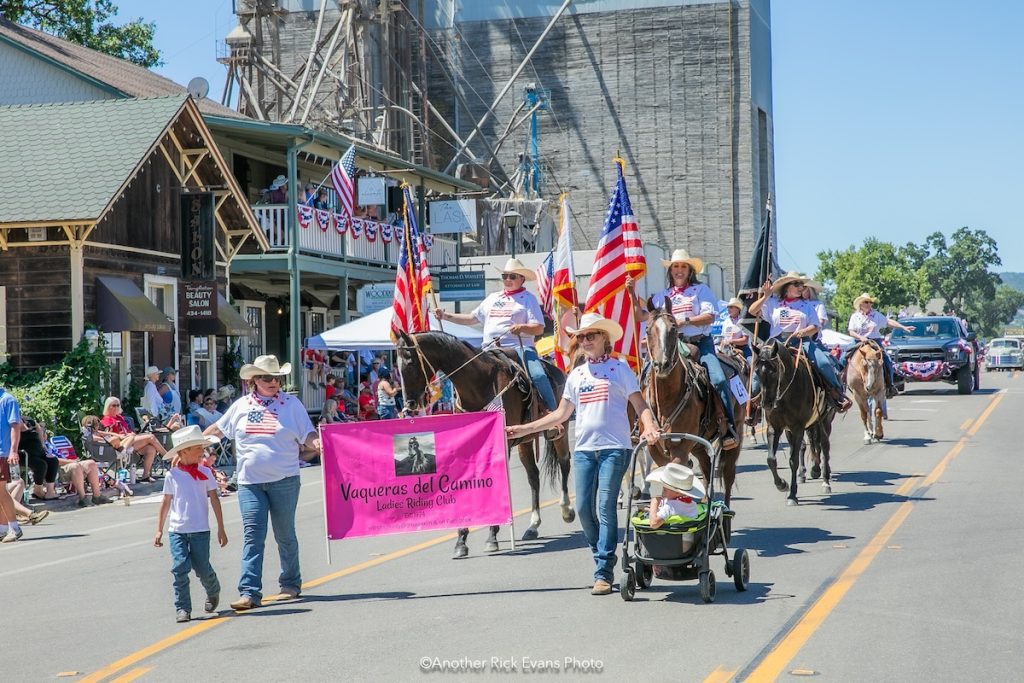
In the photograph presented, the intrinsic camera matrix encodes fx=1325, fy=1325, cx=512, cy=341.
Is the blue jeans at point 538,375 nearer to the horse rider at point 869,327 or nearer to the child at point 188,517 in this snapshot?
the child at point 188,517

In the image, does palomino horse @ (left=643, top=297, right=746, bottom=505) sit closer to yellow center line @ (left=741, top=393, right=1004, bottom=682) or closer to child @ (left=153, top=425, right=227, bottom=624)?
yellow center line @ (left=741, top=393, right=1004, bottom=682)

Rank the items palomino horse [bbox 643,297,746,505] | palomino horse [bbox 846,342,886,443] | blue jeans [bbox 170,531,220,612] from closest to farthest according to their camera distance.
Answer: blue jeans [bbox 170,531,220,612] → palomino horse [bbox 643,297,746,505] → palomino horse [bbox 846,342,886,443]

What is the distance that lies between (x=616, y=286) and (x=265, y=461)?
16.2 feet

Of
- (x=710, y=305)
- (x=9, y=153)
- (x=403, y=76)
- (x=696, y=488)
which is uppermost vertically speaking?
(x=403, y=76)

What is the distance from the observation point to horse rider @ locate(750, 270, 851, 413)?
15977 millimetres

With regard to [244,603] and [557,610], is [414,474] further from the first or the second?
[557,610]

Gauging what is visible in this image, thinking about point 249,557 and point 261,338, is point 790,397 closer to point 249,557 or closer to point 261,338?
point 249,557

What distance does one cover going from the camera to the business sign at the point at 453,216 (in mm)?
38000

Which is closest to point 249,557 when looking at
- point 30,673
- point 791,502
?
point 30,673

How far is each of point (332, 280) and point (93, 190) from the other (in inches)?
568

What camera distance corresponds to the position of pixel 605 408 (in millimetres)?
9570

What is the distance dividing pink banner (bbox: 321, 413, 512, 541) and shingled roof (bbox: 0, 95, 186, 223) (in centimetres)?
1303

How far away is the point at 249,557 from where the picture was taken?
9.70 m

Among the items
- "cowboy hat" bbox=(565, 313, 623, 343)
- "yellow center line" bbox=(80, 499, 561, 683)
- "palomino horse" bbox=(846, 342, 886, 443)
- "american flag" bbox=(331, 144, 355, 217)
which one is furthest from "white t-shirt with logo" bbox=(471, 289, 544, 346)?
"american flag" bbox=(331, 144, 355, 217)
